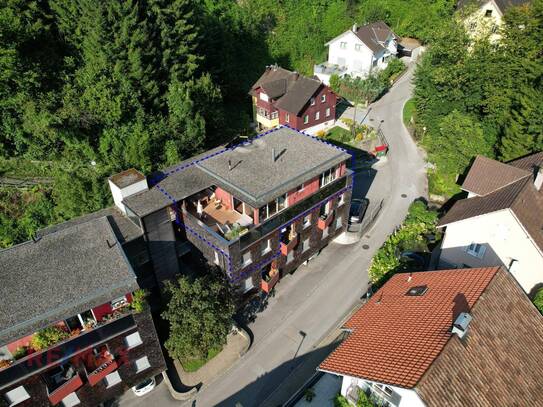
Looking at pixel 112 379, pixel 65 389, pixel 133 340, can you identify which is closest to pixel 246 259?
pixel 133 340

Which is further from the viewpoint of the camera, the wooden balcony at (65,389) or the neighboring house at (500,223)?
the neighboring house at (500,223)

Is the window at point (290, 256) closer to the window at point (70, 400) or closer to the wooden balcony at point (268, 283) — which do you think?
the wooden balcony at point (268, 283)

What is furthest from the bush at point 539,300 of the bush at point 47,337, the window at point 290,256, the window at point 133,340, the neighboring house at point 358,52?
the neighboring house at point 358,52

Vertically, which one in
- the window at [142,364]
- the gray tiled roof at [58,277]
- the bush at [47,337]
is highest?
the gray tiled roof at [58,277]

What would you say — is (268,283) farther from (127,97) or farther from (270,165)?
(127,97)

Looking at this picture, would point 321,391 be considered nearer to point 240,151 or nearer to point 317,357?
point 317,357

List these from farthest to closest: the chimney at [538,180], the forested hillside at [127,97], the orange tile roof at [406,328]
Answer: the forested hillside at [127,97]
the chimney at [538,180]
the orange tile roof at [406,328]
